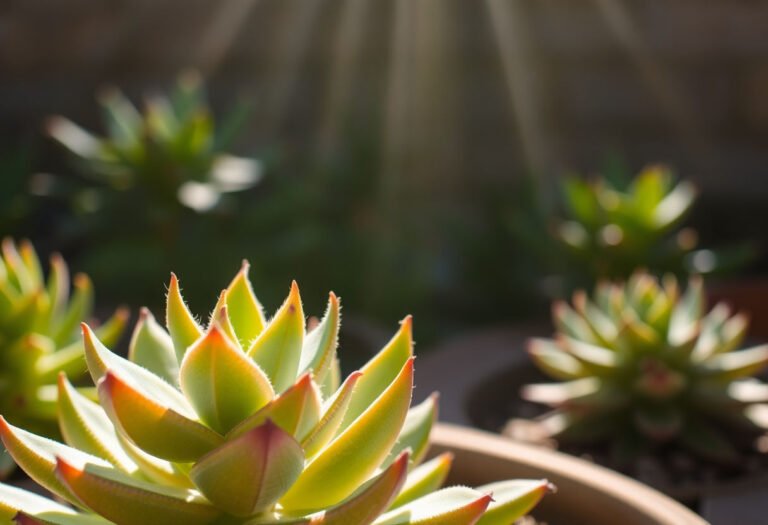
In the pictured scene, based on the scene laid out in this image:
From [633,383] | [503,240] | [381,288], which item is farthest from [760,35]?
[633,383]

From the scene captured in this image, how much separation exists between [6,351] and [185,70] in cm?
218

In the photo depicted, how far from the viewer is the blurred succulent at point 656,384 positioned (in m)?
1.26

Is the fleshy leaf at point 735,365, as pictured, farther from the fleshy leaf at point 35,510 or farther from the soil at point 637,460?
the fleshy leaf at point 35,510

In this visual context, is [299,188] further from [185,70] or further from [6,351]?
[185,70]

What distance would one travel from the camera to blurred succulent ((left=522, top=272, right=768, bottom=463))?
126 centimetres

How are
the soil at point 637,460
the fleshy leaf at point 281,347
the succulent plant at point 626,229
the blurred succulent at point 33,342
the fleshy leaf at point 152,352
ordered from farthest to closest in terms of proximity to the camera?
1. the succulent plant at point 626,229
2. the soil at point 637,460
3. the blurred succulent at point 33,342
4. the fleshy leaf at point 152,352
5. the fleshy leaf at point 281,347

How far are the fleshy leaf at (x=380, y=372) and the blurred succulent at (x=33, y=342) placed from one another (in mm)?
416

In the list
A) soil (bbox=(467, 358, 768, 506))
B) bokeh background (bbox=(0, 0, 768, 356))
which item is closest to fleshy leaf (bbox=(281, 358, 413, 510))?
soil (bbox=(467, 358, 768, 506))

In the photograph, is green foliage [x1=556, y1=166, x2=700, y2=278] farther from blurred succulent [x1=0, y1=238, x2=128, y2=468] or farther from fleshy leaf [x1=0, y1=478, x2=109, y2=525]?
fleshy leaf [x1=0, y1=478, x2=109, y2=525]

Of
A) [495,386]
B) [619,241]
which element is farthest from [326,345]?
[619,241]

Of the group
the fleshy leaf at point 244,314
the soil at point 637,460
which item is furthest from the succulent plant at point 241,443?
the soil at point 637,460

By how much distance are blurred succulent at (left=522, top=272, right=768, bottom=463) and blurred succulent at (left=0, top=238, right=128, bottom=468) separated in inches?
22.4

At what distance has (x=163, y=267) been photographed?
1.73 m

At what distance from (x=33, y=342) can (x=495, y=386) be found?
721 millimetres
